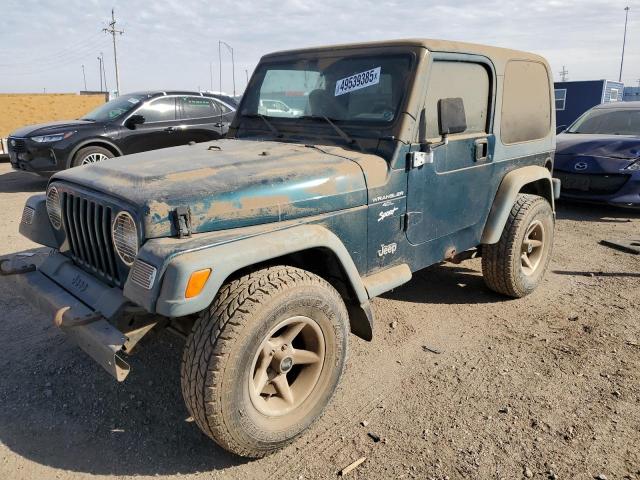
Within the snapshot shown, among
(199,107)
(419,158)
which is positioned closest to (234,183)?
(419,158)

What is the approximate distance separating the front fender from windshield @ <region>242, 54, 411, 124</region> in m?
1.01

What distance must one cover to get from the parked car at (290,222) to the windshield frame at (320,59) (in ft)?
0.05

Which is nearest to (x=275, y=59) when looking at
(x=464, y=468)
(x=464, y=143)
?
(x=464, y=143)

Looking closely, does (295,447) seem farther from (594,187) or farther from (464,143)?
(594,187)

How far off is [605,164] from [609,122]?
1.57m

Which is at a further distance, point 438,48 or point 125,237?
point 438,48

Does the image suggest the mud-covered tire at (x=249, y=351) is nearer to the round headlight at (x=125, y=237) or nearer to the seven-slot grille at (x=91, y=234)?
the round headlight at (x=125, y=237)

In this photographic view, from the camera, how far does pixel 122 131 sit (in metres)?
8.67

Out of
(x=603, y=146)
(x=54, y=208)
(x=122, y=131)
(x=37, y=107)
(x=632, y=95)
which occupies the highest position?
(x=632, y=95)

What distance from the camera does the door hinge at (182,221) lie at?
7.53 ft

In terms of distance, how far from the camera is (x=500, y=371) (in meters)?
3.34

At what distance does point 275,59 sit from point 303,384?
2497 mm

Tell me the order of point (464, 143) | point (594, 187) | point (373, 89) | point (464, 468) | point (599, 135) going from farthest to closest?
point (599, 135) → point (594, 187) → point (464, 143) → point (373, 89) → point (464, 468)

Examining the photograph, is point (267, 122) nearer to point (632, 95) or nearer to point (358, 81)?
point (358, 81)
